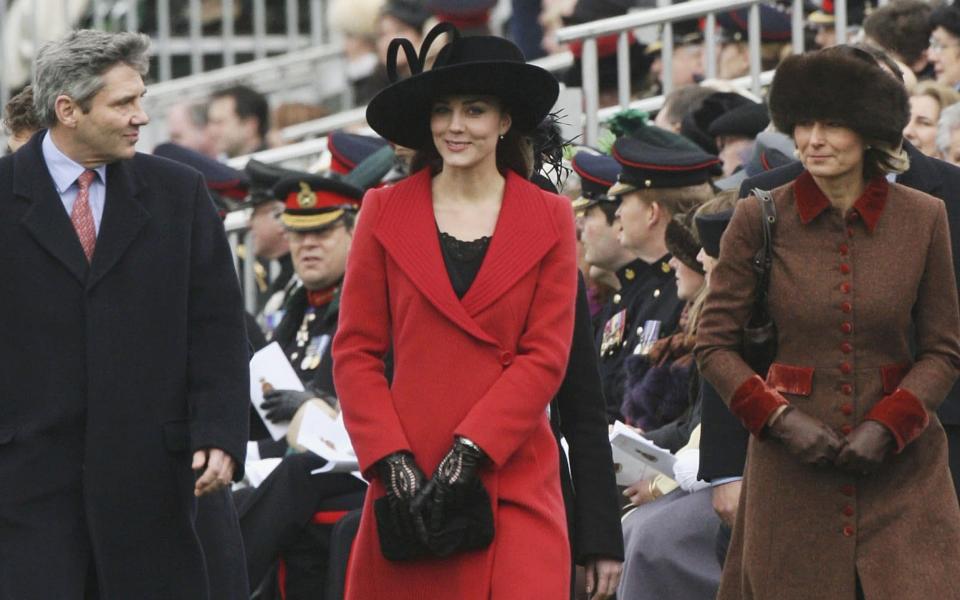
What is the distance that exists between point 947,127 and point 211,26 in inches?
389

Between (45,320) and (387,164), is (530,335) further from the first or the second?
(387,164)

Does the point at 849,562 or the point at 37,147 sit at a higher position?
the point at 37,147

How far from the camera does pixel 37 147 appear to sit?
21.7 ft

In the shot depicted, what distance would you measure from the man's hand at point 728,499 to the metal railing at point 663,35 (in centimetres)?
549

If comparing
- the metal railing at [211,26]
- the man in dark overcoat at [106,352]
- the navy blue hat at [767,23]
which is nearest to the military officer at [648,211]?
the man in dark overcoat at [106,352]

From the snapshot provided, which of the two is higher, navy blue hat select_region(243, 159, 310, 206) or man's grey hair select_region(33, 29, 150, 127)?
man's grey hair select_region(33, 29, 150, 127)

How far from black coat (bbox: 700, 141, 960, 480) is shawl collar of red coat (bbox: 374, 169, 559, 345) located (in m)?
0.81

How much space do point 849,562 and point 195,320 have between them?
1912 mm

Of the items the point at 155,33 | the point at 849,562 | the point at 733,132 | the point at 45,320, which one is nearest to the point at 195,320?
the point at 45,320

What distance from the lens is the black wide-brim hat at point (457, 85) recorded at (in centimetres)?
597

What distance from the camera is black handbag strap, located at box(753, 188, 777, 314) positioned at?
19.8ft

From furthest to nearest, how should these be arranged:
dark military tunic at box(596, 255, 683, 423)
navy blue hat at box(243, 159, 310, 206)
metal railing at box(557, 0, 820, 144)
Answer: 1. metal railing at box(557, 0, 820, 144)
2. navy blue hat at box(243, 159, 310, 206)
3. dark military tunic at box(596, 255, 683, 423)

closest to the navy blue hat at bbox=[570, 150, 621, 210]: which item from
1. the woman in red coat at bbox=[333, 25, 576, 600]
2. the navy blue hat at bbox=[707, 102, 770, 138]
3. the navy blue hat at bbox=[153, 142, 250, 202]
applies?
the navy blue hat at bbox=[707, 102, 770, 138]

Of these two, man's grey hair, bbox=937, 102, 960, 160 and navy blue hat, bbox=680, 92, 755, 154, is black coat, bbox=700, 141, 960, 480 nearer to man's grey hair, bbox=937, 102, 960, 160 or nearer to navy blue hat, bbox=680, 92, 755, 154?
man's grey hair, bbox=937, 102, 960, 160
